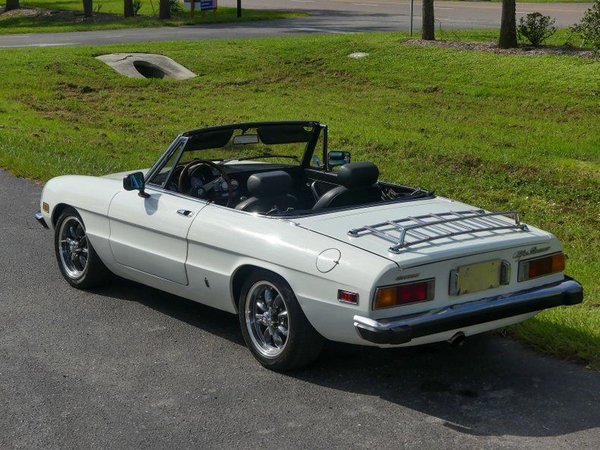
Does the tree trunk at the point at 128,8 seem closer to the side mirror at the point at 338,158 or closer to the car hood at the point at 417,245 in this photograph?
the side mirror at the point at 338,158

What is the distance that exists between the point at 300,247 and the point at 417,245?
0.66 m

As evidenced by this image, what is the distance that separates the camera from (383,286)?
5.34m

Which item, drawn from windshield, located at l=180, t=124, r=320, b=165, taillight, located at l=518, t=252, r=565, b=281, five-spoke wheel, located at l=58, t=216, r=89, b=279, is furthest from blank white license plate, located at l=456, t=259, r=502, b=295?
five-spoke wheel, located at l=58, t=216, r=89, b=279

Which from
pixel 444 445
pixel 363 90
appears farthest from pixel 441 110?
pixel 444 445

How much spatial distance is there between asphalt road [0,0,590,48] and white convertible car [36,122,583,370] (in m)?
21.2

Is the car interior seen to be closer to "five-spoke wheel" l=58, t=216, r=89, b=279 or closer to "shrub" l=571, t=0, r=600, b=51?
"five-spoke wheel" l=58, t=216, r=89, b=279

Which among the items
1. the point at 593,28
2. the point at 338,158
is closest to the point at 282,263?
the point at 338,158

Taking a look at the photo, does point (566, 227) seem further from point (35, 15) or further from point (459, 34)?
point (35, 15)

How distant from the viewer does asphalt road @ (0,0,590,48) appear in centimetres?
2998

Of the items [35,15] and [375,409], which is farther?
[35,15]

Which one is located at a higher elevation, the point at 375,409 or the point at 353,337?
the point at 353,337

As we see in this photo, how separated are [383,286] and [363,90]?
1576 centimetres

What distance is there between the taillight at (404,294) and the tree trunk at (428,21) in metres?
19.6

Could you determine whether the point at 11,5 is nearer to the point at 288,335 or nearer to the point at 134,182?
the point at 134,182
